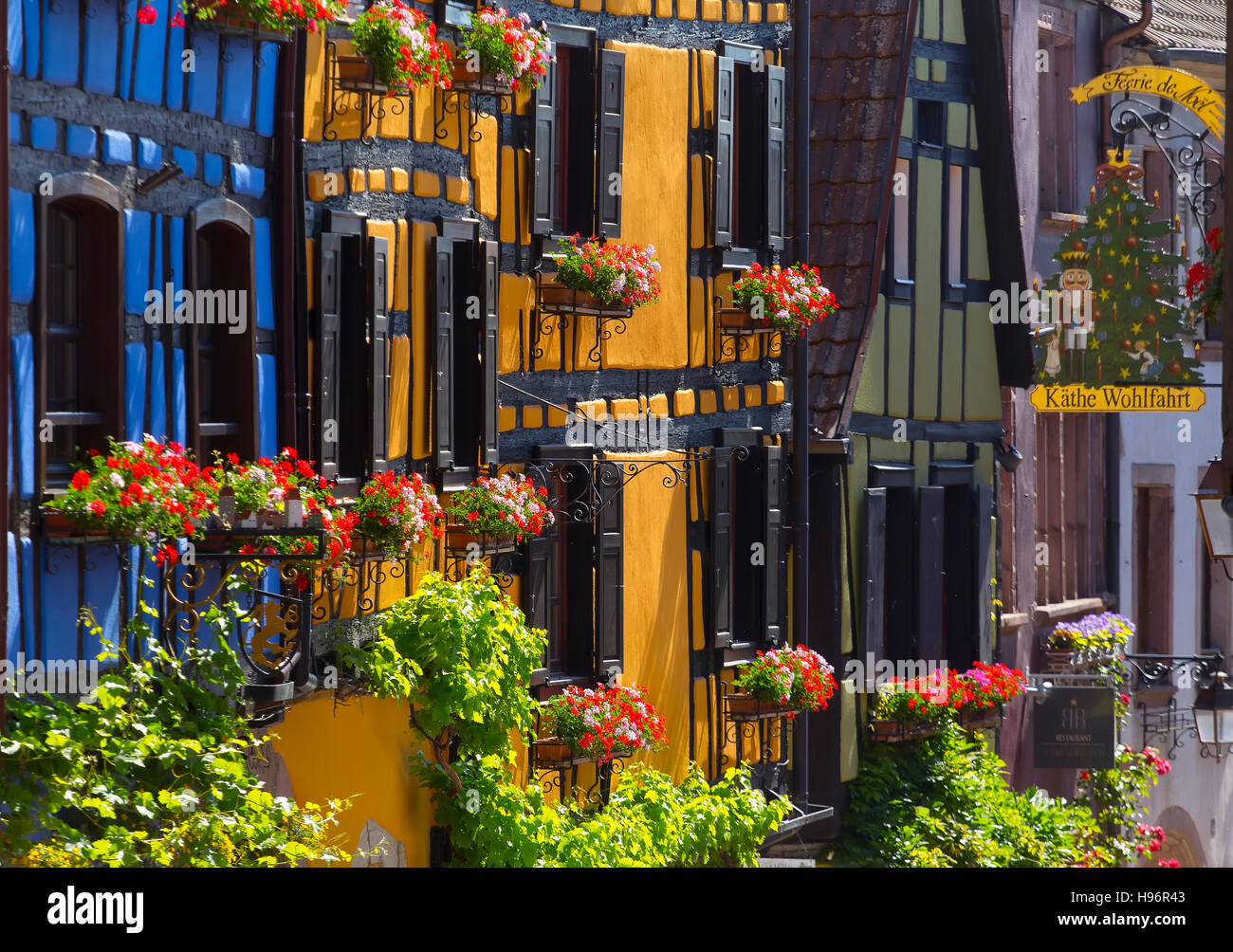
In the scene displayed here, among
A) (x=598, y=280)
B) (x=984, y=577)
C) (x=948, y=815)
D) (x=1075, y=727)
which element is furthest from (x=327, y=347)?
(x=1075, y=727)

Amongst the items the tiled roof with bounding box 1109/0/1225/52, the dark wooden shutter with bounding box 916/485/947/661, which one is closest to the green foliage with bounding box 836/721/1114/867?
the dark wooden shutter with bounding box 916/485/947/661

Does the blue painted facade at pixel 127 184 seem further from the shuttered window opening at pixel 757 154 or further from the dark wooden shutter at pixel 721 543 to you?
the shuttered window opening at pixel 757 154

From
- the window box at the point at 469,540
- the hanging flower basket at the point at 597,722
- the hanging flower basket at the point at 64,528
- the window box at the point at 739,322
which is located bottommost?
the hanging flower basket at the point at 597,722

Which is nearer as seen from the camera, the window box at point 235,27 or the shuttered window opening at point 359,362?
the window box at point 235,27

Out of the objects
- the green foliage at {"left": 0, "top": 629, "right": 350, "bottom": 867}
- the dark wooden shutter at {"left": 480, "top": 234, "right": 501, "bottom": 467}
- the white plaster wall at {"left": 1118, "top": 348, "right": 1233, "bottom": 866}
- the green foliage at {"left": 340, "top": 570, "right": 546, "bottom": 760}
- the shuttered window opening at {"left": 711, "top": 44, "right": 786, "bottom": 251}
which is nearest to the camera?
the green foliage at {"left": 0, "top": 629, "right": 350, "bottom": 867}

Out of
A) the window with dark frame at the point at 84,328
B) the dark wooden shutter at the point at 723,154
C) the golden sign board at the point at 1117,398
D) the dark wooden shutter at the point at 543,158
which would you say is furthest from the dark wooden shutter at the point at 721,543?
the window with dark frame at the point at 84,328

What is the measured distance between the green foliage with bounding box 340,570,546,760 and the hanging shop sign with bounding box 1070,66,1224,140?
18.5 feet

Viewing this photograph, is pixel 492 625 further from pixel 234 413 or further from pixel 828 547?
pixel 828 547

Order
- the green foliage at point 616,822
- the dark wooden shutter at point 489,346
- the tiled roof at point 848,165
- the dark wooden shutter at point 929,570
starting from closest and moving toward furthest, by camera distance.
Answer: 1. the green foliage at point 616,822
2. the dark wooden shutter at point 489,346
3. the tiled roof at point 848,165
4. the dark wooden shutter at point 929,570

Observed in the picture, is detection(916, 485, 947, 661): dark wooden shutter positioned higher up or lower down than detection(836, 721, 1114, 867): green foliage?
higher up

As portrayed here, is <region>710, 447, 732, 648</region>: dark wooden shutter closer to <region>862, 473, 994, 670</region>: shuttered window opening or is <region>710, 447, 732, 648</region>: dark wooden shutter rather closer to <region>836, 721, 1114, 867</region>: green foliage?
<region>862, 473, 994, 670</region>: shuttered window opening

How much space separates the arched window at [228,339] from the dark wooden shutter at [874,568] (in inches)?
262

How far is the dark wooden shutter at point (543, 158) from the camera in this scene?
427 inches

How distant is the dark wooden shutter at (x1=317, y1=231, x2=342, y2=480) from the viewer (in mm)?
8898
